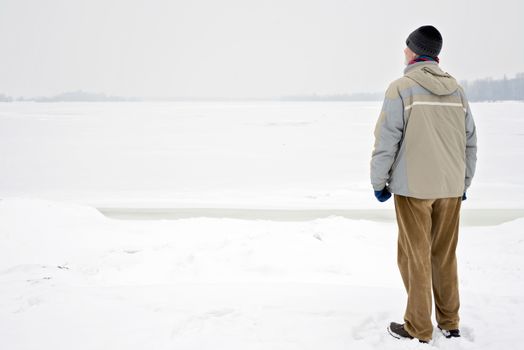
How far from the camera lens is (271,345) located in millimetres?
2691

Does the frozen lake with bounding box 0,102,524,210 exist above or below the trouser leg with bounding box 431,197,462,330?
below

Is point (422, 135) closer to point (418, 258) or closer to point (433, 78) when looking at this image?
point (433, 78)

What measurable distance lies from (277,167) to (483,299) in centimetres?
1484

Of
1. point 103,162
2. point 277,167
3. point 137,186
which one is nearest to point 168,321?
point 137,186

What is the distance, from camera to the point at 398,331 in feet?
8.93

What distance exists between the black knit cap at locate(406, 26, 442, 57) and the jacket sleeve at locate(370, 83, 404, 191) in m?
0.29

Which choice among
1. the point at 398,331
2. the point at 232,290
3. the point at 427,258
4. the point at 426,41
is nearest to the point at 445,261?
the point at 427,258

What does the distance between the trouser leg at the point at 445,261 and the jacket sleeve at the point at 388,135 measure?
41cm

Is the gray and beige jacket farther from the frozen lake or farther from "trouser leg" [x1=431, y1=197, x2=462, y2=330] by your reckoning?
the frozen lake

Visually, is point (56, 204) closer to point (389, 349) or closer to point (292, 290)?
point (292, 290)

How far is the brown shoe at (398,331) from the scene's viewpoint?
2.70 metres

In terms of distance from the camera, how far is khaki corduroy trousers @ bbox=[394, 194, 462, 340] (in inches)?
101

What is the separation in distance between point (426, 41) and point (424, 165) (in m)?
0.76

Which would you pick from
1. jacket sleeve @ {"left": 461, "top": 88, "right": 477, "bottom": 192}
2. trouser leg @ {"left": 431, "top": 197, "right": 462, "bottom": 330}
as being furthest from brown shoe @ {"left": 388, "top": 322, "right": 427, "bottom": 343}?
jacket sleeve @ {"left": 461, "top": 88, "right": 477, "bottom": 192}
